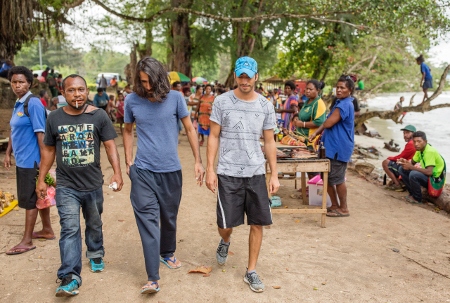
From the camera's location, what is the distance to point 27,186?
4.35 meters

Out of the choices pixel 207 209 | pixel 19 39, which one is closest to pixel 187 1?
pixel 19 39

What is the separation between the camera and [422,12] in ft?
35.2

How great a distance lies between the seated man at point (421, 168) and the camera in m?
6.99

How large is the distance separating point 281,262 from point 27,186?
2650 mm

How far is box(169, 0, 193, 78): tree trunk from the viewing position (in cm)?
1941

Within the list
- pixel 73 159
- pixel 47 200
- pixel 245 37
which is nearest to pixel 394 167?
pixel 47 200

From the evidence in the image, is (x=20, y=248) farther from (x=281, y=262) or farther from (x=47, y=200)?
(x=281, y=262)

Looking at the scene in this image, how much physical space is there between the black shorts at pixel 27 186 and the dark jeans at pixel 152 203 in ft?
4.05

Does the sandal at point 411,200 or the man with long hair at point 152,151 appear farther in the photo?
the sandal at point 411,200

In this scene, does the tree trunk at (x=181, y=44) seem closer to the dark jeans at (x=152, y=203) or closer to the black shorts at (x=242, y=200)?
the dark jeans at (x=152, y=203)

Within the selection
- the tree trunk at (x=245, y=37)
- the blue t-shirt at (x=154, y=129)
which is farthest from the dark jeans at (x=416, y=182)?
the tree trunk at (x=245, y=37)

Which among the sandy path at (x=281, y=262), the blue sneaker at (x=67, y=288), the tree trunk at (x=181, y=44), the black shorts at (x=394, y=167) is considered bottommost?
the sandy path at (x=281, y=262)

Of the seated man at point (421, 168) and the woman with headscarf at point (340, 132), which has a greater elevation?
the woman with headscarf at point (340, 132)

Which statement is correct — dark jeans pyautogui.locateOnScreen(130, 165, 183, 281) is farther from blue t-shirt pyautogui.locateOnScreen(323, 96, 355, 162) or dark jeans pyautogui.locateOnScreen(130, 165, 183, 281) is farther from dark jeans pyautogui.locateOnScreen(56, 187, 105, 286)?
blue t-shirt pyautogui.locateOnScreen(323, 96, 355, 162)
